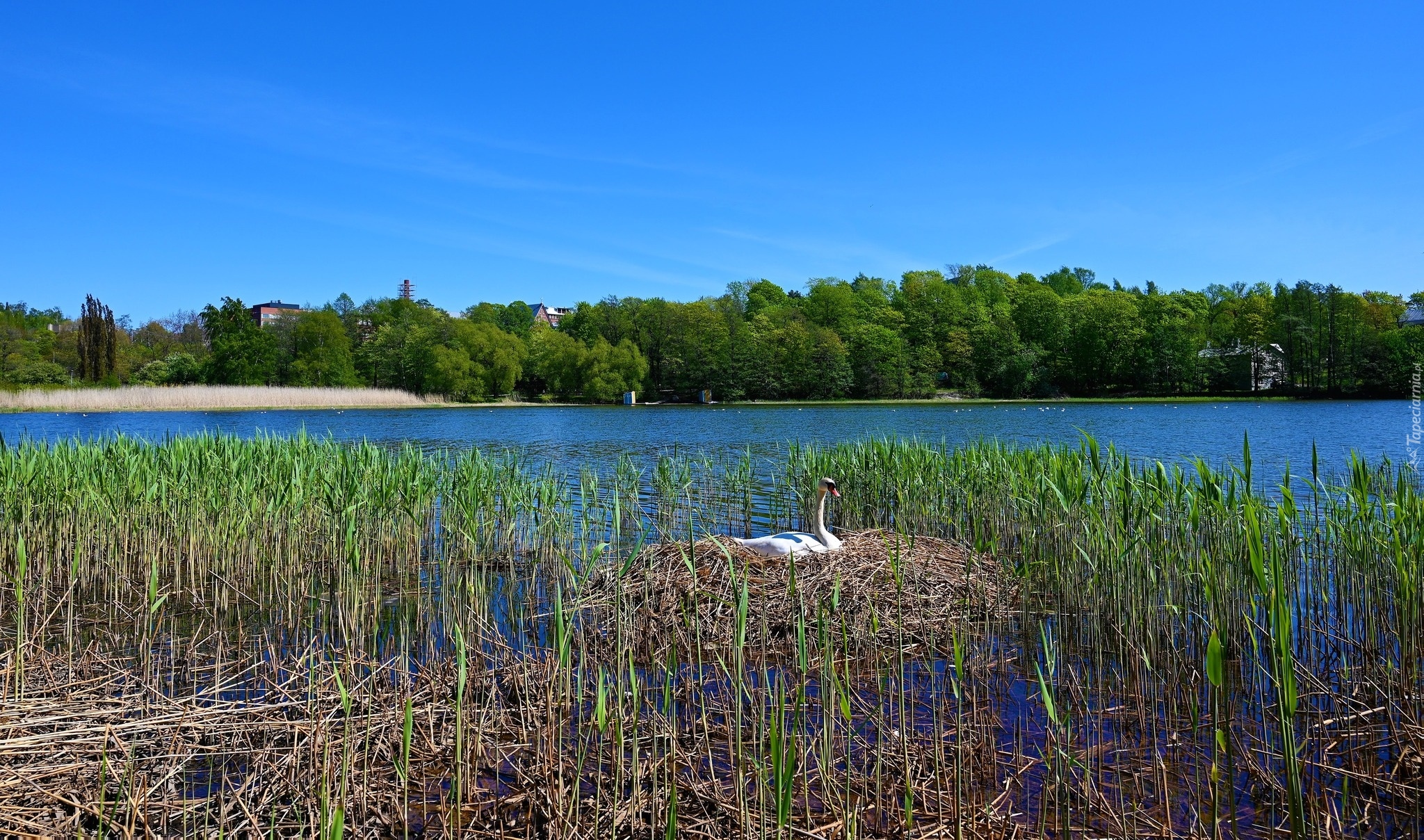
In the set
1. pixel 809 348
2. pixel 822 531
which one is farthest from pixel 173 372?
pixel 822 531

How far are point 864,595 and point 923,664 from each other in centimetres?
63

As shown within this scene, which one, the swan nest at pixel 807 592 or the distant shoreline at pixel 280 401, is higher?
the distant shoreline at pixel 280 401

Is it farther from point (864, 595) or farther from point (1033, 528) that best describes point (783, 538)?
point (1033, 528)

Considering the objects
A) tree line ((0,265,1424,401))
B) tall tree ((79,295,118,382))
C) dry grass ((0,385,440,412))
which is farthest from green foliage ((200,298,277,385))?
dry grass ((0,385,440,412))

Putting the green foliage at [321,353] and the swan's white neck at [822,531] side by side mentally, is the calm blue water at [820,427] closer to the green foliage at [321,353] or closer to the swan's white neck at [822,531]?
the swan's white neck at [822,531]

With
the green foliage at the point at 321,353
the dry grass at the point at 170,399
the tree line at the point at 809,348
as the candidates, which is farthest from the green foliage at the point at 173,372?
the dry grass at the point at 170,399

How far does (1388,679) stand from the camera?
4.28m

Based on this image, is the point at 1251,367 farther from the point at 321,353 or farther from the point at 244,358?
the point at 244,358

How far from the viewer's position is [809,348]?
73062 millimetres

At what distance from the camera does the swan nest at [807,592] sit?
5.76 m

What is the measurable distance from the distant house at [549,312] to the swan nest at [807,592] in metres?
120

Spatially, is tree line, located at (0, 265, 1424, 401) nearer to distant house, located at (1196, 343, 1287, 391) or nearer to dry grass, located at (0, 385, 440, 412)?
distant house, located at (1196, 343, 1287, 391)

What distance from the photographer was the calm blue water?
23.0m

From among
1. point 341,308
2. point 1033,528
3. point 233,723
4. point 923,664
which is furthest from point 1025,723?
point 341,308
